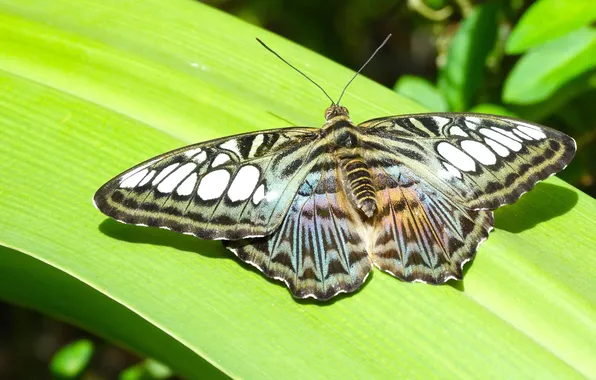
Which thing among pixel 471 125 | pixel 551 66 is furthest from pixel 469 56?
pixel 471 125

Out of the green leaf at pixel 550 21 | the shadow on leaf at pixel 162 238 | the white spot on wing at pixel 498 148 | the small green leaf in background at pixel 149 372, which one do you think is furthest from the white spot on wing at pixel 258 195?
the small green leaf in background at pixel 149 372

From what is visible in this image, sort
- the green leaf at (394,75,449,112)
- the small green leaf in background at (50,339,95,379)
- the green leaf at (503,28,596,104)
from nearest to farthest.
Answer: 1. the green leaf at (503,28,596,104)
2. the small green leaf in background at (50,339,95,379)
3. the green leaf at (394,75,449,112)

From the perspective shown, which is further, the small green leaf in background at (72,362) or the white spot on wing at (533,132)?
the small green leaf in background at (72,362)

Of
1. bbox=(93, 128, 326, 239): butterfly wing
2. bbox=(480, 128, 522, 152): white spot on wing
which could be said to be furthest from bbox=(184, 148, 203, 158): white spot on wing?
bbox=(480, 128, 522, 152): white spot on wing

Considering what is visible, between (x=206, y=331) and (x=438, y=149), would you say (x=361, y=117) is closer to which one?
(x=438, y=149)

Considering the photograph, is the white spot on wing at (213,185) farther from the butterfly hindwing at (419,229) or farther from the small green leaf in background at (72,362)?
the small green leaf in background at (72,362)

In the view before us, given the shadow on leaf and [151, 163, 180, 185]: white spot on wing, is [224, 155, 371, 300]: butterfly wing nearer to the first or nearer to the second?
the shadow on leaf

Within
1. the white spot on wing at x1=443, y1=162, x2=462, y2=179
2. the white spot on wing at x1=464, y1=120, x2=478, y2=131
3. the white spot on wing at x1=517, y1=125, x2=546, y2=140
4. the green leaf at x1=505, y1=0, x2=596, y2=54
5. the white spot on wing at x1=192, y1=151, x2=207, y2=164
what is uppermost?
the green leaf at x1=505, y1=0, x2=596, y2=54
